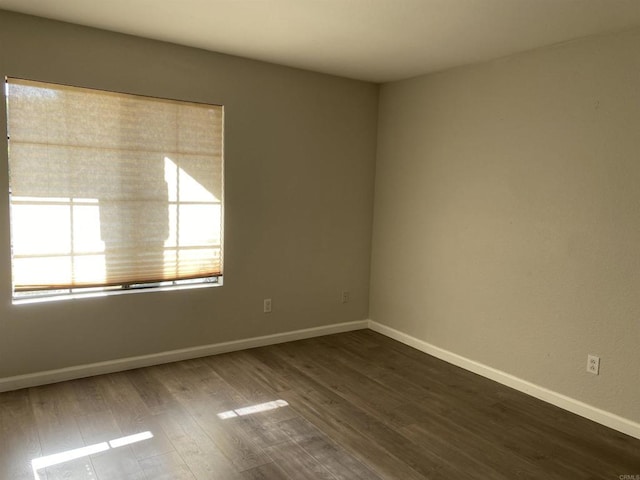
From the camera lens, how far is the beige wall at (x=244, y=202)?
3158mm

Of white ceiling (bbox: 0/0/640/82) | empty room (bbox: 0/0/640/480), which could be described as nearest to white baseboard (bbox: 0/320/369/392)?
empty room (bbox: 0/0/640/480)

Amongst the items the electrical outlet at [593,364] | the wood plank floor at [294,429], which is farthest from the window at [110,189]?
the electrical outlet at [593,364]

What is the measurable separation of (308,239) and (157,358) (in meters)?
1.61

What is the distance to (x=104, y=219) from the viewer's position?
11.1ft

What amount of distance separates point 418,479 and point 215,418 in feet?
4.07

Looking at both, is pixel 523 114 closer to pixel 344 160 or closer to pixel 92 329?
pixel 344 160

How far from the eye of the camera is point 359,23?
2908 mm

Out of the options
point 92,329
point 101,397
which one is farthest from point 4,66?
point 101,397

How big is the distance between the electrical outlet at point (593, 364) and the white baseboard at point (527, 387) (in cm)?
24

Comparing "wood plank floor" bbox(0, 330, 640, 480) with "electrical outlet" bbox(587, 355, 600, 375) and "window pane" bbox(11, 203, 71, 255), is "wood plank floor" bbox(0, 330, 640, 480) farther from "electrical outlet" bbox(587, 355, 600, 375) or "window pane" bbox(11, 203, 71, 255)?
"window pane" bbox(11, 203, 71, 255)

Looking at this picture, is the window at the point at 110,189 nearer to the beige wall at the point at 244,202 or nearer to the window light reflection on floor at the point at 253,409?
the beige wall at the point at 244,202

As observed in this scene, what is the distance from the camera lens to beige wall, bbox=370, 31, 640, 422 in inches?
114

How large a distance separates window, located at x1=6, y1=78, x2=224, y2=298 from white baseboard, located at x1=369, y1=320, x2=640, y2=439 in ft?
6.03

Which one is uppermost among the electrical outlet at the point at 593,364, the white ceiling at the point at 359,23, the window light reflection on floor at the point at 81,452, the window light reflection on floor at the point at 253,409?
the white ceiling at the point at 359,23
